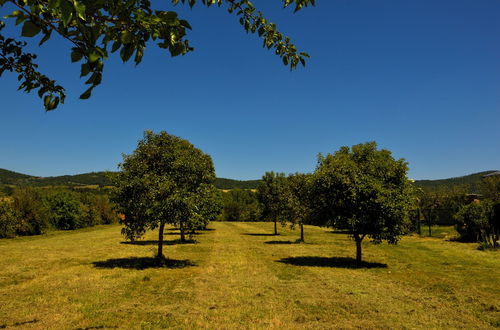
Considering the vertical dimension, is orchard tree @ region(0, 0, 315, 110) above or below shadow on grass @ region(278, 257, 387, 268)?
above

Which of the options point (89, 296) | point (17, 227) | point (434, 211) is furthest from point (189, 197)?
point (434, 211)

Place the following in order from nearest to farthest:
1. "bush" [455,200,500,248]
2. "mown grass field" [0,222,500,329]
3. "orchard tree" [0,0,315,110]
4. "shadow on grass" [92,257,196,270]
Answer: "orchard tree" [0,0,315,110], "mown grass field" [0,222,500,329], "shadow on grass" [92,257,196,270], "bush" [455,200,500,248]

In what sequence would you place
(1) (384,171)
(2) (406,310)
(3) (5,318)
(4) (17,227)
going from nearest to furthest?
(3) (5,318) < (2) (406,310) < (1) (384,171) < (4) (17,227)

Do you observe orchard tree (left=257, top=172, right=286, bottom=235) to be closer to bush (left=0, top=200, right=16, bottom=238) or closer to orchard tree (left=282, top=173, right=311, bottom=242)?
orchard tree (left=282, top=173, right=311, bottom=242)

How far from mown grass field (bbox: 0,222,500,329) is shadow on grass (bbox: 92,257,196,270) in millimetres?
68

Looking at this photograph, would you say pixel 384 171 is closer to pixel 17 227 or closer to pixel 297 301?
pixel 297 301

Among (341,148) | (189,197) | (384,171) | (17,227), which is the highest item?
(341,148)

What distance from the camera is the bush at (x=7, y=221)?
42.5 meters

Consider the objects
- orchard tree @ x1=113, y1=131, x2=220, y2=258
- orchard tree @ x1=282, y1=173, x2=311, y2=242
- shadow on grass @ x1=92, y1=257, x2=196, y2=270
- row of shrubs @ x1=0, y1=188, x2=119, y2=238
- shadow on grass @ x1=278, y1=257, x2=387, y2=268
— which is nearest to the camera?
orchard tree @ x1=113, y1=131, x2=220, y2=258

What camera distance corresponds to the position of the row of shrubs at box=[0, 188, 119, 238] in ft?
144

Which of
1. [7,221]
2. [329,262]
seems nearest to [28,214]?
[7,221]

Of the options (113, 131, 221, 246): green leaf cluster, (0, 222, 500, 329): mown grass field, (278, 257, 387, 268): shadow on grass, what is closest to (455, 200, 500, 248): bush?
(0, 222, 500, 329): mown grass field

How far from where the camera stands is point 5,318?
396 inches

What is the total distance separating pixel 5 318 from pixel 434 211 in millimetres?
73582
